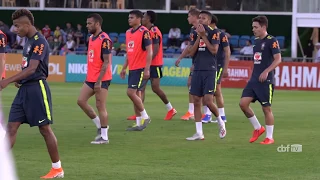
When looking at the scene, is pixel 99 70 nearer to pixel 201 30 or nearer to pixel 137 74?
pixel 201 30

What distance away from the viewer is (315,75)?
99.2 ft

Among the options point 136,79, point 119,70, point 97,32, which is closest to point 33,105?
point 97,32

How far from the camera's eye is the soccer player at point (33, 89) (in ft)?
30.7

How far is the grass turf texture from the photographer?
10086 millimetres

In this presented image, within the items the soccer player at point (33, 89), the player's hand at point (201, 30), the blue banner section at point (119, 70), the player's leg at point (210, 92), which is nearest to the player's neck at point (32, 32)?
the soccer player at point (33, 89)

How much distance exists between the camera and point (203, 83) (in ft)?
45.6

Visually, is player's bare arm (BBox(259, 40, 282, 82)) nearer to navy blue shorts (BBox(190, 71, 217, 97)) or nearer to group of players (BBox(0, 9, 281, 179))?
group of players (BBox(0, 9, 281, 179))


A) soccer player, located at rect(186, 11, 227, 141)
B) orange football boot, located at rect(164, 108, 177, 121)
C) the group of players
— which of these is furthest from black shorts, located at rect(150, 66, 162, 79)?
soccer player, located at rect(186, 11, 227, 141)

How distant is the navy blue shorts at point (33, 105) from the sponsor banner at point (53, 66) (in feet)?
84.5

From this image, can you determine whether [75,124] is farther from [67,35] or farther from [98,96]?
[67,35]

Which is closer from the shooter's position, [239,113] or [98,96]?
[98,96]

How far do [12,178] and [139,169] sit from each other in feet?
20.8

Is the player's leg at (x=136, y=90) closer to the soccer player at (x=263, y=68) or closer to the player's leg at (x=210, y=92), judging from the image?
the player's leg at (x=210, y=92)

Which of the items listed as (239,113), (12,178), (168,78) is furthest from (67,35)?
(12,178)
